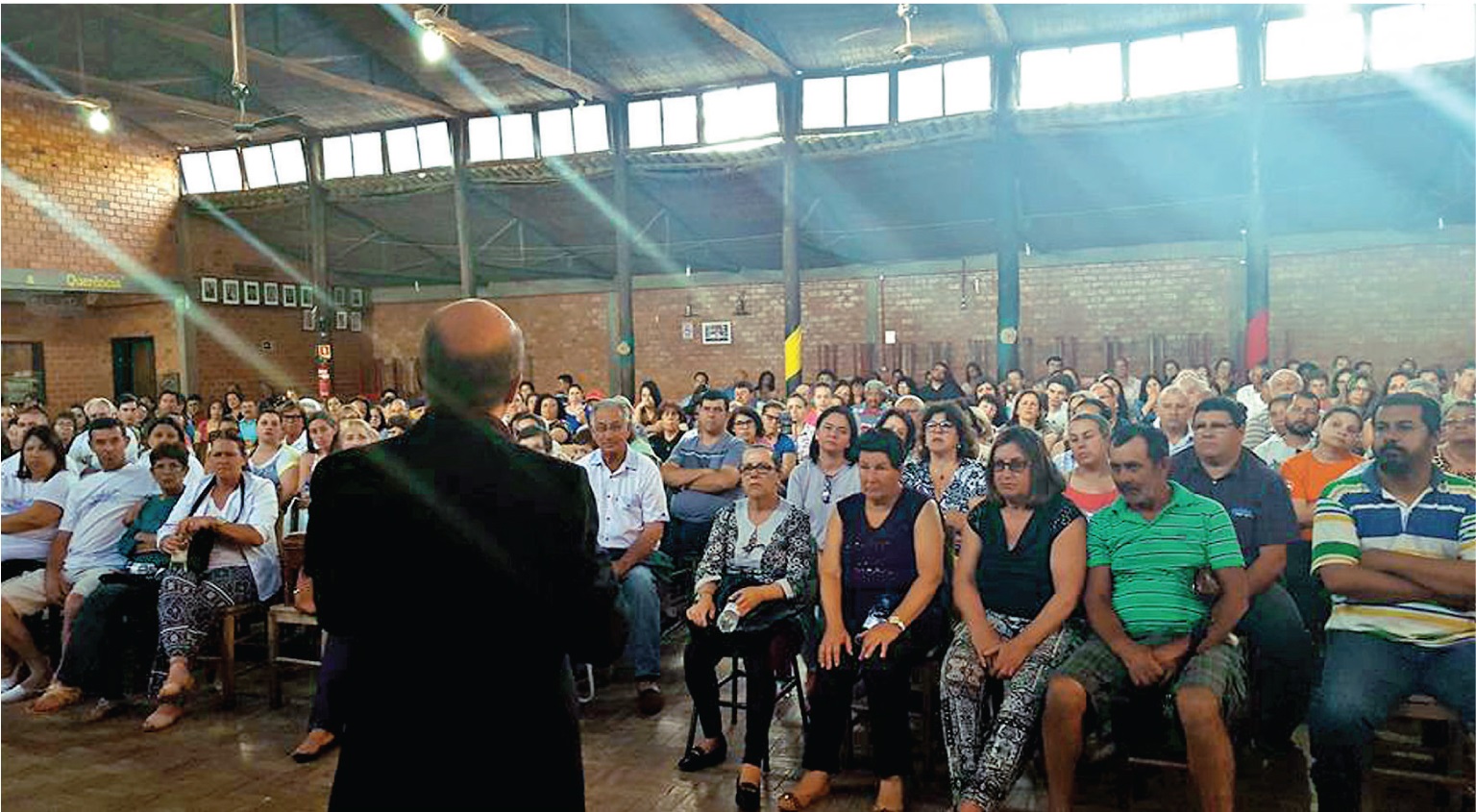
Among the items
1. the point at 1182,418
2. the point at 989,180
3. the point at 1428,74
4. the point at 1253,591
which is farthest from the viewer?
the point at 989,180

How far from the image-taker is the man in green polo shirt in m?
2.68

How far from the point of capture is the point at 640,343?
1561 centimetres

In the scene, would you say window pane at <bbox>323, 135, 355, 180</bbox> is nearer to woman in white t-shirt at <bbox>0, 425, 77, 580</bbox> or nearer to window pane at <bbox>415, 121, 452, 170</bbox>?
window pane at <bbox>415, 121, 452, 170</bbox>

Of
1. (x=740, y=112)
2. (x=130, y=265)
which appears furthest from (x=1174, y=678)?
(x=130, y=265)

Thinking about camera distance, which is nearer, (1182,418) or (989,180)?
(1182,418)

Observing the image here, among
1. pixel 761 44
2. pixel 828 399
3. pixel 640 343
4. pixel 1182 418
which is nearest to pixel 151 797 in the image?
pixel 1182 418

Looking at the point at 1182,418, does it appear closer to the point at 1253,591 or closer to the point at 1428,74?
the point at 1253,591

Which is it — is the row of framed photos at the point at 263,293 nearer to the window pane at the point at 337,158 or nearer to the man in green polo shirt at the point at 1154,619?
the window pane at the point at 337,158

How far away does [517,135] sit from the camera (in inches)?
498

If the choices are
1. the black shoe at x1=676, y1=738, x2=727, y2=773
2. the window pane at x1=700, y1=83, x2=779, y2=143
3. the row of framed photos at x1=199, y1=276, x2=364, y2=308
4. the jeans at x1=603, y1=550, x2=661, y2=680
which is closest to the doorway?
the row of framed photos at x1=199, y1=276, x2=364, y2=308

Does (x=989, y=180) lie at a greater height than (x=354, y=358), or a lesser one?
greater

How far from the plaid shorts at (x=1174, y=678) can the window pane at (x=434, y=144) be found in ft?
38.9

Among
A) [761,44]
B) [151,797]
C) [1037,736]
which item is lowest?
[151,797]

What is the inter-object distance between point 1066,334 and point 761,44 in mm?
5765
